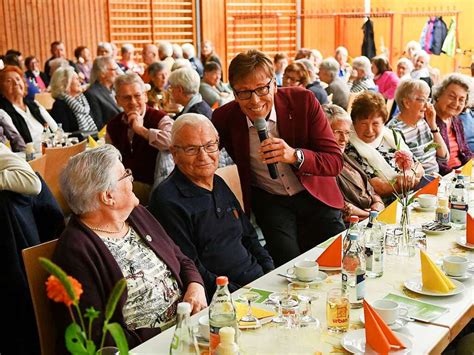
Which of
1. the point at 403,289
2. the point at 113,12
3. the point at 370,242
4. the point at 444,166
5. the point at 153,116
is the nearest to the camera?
the point at 403,289

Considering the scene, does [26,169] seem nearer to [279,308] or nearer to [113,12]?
[279,308]

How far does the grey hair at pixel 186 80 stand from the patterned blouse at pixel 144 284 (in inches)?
113

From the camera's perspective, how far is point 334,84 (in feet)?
25.7

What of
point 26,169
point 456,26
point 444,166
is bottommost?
point 444,166

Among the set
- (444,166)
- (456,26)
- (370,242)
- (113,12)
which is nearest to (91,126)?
(444,166)

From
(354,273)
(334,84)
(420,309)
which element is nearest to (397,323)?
(420,309)

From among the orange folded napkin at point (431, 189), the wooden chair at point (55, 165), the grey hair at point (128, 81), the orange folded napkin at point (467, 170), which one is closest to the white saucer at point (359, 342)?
the orange folded napkin at point (431, 189)

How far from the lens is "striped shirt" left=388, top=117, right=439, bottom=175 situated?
4.75 meters

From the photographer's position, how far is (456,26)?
582 inches

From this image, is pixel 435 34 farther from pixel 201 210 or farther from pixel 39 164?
pixel 201 210

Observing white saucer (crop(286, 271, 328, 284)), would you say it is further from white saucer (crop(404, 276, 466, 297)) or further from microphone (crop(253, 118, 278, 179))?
microphone (crop(253, 118, 278, 179))

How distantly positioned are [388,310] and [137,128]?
265cm

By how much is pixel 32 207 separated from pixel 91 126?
11.5 feet

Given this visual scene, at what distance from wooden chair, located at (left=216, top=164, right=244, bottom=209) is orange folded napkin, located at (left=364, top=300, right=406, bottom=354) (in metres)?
1.63
